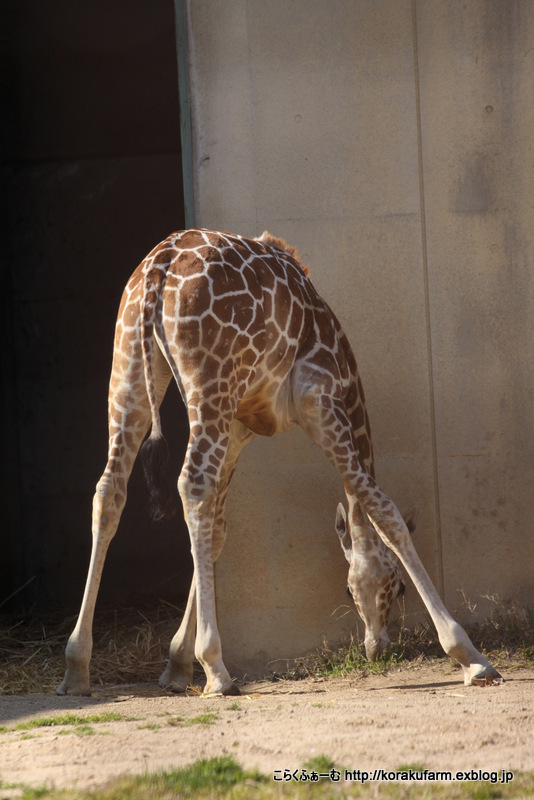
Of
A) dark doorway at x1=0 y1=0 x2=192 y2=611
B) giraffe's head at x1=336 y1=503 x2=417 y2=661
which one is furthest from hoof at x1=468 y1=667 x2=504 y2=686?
dark doorway at x1=0 y1=0 x2=192 y2=611

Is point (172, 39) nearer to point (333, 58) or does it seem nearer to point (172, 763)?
point (333, 58)

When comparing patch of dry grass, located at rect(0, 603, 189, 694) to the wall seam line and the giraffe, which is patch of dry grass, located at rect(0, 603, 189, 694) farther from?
the wall seam line

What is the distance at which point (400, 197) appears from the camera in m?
5.89

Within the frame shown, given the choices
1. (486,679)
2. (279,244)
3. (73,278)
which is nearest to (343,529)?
(486,679)

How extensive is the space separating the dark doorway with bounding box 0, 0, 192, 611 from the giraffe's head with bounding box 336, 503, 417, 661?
3779 mm

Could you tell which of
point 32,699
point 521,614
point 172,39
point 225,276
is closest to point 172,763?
point 32,699

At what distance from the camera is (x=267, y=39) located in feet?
19.4

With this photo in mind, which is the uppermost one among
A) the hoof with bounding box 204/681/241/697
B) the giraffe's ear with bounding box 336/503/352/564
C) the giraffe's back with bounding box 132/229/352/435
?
the giraffe's back with bounding box 132/229/352/435

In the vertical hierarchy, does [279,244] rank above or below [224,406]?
above

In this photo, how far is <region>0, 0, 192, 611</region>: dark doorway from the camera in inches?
353

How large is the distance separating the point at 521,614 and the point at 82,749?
3.02m

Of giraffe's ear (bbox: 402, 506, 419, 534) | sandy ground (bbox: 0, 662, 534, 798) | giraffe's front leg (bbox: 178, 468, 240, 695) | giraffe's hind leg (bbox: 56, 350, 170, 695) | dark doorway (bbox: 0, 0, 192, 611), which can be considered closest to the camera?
sandy ground (bbox: 0, 662, 534, 798)

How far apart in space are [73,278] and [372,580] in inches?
203

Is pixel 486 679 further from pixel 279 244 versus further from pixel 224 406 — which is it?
pixel 279 244
